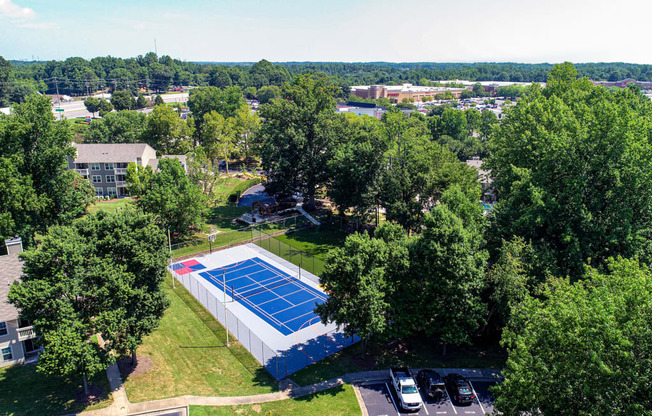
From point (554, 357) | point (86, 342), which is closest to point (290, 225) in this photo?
point (86, 342)

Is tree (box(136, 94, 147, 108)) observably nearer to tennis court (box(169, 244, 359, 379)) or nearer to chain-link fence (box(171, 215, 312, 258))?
chain-link fence (box(171, 215, 312, 258))

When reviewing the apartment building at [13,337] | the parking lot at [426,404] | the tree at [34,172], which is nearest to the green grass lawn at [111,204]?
the tree at [34,172]

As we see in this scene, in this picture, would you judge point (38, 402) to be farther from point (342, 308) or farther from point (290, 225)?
point (290, 225)

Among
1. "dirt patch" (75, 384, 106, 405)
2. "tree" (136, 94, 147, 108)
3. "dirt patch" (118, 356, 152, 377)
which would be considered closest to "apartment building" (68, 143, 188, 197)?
"dirt patch" (118, 356, 152, 377)

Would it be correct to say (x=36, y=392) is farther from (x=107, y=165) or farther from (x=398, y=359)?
(x=107, y=165)

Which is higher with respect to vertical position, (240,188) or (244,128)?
(244,128)

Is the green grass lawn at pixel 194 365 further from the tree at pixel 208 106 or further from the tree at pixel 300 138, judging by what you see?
the tree at pixel 208 106

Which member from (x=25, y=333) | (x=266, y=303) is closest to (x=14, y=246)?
(x=25, y=333)
